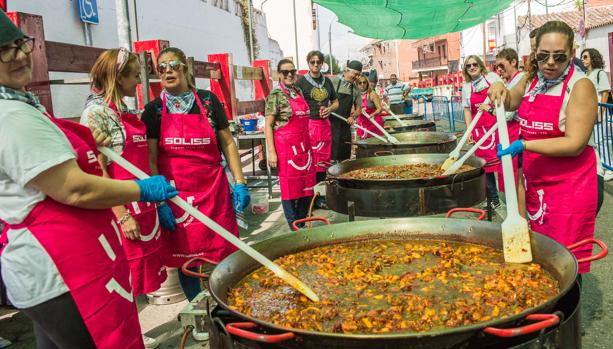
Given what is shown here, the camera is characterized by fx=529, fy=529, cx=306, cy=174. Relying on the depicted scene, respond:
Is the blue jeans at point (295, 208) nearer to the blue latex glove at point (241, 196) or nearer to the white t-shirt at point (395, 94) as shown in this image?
the blue latex glove at point (241, 196)


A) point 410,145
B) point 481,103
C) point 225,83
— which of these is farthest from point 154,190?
point 225,83

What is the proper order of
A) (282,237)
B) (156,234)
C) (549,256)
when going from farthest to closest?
(156,234)
(282,237)
(549,256)

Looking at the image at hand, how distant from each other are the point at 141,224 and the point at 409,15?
7988 mm

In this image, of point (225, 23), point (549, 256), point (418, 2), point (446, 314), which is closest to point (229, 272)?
point (446, 314)

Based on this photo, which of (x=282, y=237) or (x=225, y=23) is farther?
(x=225, y=23)

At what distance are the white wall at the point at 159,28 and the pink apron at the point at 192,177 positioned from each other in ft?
14.8

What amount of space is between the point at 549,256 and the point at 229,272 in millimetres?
1344

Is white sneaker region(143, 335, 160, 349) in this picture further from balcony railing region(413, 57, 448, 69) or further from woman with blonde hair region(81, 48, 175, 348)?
balcony railing region(413, 57, 448, 69)

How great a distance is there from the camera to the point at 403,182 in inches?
142

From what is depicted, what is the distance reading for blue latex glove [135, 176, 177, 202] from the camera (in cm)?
203

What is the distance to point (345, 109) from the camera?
7.75 meters

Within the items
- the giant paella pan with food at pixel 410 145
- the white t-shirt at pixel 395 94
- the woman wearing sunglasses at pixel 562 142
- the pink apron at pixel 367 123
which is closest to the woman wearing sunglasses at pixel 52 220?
the woman wearing sunglasses at pixel 562 142

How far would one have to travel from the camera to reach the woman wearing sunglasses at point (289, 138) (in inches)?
214

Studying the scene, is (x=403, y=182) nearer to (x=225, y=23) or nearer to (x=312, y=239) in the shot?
(x=312, y=239)
